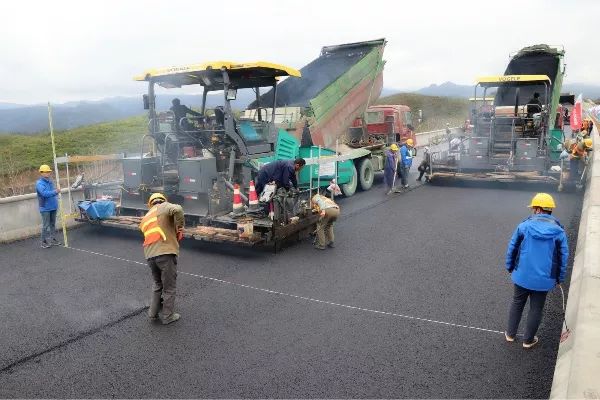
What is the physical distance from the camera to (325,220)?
752 cm

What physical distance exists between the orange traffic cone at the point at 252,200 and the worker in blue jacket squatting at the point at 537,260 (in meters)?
4.44

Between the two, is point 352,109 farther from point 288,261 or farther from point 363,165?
point 288,261

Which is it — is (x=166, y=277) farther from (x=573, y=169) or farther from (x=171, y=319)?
(x=573, y=169)

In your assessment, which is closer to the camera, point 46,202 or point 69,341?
point 69,341

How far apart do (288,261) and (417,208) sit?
4.49 metres

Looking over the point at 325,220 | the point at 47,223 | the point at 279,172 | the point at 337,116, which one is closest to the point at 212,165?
the point at 279,172

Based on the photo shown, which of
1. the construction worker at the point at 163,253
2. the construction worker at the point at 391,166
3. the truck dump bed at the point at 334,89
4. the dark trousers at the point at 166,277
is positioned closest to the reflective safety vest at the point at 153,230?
the construction worker at the point at 163,253

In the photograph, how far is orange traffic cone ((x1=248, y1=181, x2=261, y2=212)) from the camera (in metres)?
7.80

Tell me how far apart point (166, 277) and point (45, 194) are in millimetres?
4084

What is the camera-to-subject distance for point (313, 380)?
386cm

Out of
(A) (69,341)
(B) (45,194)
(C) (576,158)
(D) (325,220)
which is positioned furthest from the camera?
(C) (576,158)

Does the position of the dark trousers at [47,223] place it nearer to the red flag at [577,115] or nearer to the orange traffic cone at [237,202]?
the orange traffic cone at [237,202]

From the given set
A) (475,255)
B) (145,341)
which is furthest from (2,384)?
(475,255)

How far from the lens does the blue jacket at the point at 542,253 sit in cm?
414
